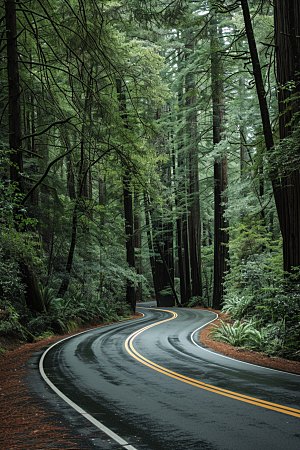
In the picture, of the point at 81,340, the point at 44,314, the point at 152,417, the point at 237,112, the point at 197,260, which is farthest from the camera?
the point at 197,260

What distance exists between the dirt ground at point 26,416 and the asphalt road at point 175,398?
35cm

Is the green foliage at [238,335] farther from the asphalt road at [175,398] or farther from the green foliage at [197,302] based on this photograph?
the green foliage at [197,302]

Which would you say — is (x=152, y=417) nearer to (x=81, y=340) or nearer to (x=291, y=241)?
(x=291, y=241)

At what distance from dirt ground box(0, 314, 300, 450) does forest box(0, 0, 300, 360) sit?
4.59 feet

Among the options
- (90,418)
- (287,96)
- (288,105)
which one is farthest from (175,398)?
(287,96)

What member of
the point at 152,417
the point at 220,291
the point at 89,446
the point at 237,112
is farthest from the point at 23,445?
the point at 220,291

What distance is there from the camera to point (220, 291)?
79.4ft

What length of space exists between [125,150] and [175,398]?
34.2ft

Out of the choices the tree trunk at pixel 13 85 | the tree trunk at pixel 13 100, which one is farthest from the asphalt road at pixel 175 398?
the tree trunk at pixel 13 85

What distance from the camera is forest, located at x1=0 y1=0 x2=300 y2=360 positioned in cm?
953

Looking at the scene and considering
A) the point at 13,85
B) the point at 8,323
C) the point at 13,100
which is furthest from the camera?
the point at 13,100

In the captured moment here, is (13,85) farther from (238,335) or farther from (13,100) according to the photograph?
(238,335)

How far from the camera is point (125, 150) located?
566 inches

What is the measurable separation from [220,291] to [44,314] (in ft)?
43.4
